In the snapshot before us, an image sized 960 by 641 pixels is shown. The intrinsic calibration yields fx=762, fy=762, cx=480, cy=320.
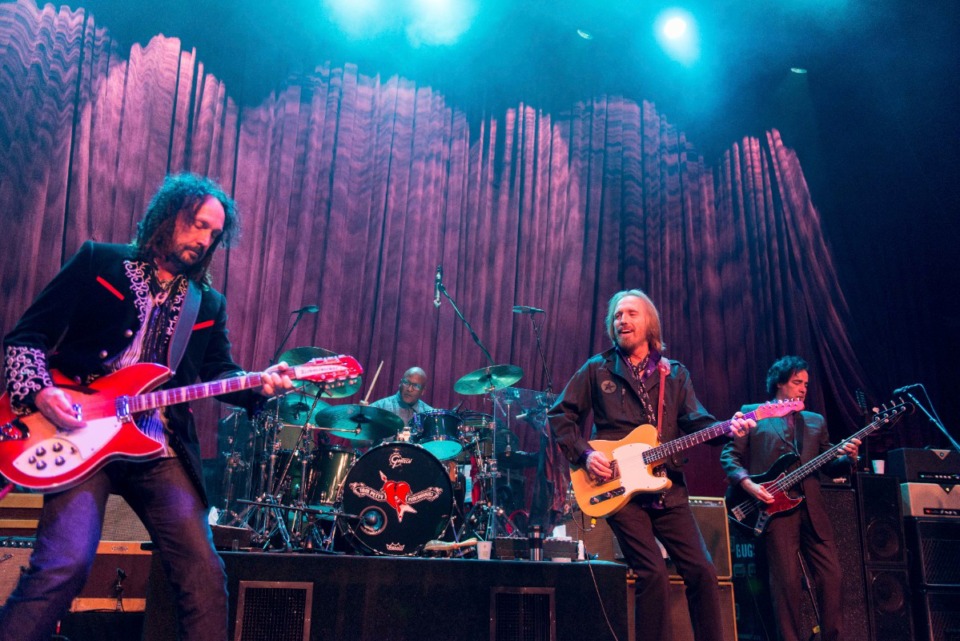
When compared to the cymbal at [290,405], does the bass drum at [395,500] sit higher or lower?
lower

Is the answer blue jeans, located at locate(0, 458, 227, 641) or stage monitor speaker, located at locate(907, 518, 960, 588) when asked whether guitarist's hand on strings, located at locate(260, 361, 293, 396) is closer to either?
blue jeans, located at locate(0, 458, 227, 641)

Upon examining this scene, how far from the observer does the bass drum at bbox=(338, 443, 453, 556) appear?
495 cm

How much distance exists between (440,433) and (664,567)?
98.2 inches

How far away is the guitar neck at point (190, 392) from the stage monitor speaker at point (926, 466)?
207 inches

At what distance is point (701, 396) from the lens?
27.0 ft

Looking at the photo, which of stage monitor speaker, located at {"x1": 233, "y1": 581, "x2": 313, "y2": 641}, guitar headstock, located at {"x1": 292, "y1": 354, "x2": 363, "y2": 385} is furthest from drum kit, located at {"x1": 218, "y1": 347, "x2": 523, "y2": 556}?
guitar headstock, located at {"x1": 292, "y1": 354, "x2": 363, "y2": 385}

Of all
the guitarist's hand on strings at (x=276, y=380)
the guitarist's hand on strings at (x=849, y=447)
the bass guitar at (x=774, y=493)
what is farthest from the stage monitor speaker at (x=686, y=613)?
the guitarist's hand on strings at (x=276, y=380)

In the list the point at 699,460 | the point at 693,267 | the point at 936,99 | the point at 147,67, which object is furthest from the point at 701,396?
the point at 147,67

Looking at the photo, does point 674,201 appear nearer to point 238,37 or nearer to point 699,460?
point 699,460

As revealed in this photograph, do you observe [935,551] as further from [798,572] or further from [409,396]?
[409,396]

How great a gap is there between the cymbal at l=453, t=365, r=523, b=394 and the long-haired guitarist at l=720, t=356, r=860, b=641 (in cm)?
176

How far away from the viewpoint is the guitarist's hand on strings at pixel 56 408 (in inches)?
98.0

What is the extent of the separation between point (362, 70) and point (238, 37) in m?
1.31

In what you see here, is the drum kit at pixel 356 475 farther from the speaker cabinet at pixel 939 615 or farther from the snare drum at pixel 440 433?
the speaker cabinet at pixel 939 615
